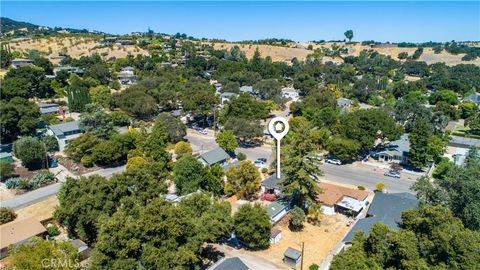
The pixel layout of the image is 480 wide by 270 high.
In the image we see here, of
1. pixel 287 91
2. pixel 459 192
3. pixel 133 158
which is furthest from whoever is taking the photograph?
pixel 287 91

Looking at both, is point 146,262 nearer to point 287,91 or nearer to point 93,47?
point 287,91

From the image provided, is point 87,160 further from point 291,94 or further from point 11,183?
point 291,94

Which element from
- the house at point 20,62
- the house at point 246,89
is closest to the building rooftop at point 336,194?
the house at point 246,89

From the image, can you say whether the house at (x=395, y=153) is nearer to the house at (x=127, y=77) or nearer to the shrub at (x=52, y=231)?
the shrub at (x=52, y=231)

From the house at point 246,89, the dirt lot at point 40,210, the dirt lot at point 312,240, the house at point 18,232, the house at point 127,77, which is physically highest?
the house at point 127,77

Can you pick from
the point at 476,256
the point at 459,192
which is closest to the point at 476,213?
the point at 459,192

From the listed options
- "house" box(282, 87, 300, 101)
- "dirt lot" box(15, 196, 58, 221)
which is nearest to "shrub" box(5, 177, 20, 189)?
"dirt lot" box(15, 196, 58, 221)
